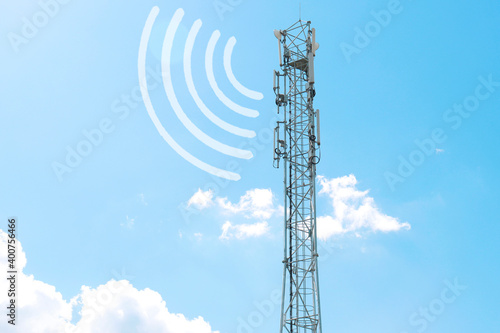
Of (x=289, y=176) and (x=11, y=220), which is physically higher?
(x=289, y=176)

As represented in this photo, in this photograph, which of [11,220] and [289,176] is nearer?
[11,220]

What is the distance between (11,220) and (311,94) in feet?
62.7

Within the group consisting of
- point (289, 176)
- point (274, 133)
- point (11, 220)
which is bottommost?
point (11, 220)

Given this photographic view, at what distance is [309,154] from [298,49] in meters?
7.41

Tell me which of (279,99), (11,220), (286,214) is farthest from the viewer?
(279,99)

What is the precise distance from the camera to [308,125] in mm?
38312

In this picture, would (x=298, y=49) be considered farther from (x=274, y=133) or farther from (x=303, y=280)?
(x=303, y=280)

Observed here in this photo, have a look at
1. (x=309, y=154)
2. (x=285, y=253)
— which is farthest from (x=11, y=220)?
(x=309, y=154)

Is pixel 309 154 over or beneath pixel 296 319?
over

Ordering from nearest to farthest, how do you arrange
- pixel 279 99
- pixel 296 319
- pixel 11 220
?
1. pixel 11 220
2. pixel 296 319
3. pixel 279 99

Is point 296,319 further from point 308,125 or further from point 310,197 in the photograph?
point 308,125

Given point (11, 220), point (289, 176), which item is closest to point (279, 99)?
point (289, 176)

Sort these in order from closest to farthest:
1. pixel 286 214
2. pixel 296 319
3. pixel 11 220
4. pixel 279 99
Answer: pixel 11 220, pixel 296 319, pixel 286 214, pixel 279 99

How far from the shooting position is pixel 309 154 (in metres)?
37.5
